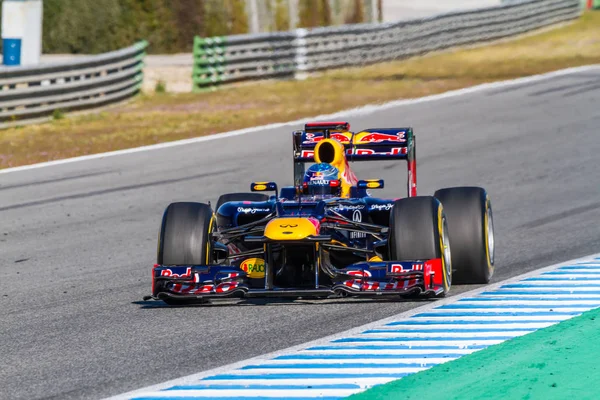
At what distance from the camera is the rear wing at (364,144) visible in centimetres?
1018

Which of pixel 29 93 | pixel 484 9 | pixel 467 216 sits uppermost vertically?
pixel 484 9

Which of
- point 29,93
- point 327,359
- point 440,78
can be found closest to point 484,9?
point 440,78

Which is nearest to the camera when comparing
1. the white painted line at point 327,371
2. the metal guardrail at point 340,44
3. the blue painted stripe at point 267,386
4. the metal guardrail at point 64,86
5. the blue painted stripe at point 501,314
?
the blue painted stripe at point 267,386

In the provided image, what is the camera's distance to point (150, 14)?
4262cm

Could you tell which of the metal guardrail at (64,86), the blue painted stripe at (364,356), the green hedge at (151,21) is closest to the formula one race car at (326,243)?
the blue painted stripe at (364,356)

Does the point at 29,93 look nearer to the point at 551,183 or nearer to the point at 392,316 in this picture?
the point at 551,183

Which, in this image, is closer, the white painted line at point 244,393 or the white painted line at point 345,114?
the white painted line at point 244,393

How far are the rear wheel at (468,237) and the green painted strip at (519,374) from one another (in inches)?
83.0

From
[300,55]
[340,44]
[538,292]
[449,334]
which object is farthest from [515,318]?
[340,44]

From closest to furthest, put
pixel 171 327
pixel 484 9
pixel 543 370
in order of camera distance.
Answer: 1. pixel 543 370
2. pixel 171 327
3. pixel 484 9

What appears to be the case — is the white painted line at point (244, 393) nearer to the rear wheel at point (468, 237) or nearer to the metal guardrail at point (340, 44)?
the rear wheel at point (468, 237)

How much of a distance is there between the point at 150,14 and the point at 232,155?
25.0 metres

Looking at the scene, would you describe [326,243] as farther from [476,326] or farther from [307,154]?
[307,154]

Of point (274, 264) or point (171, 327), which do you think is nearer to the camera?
point (171, 327)
